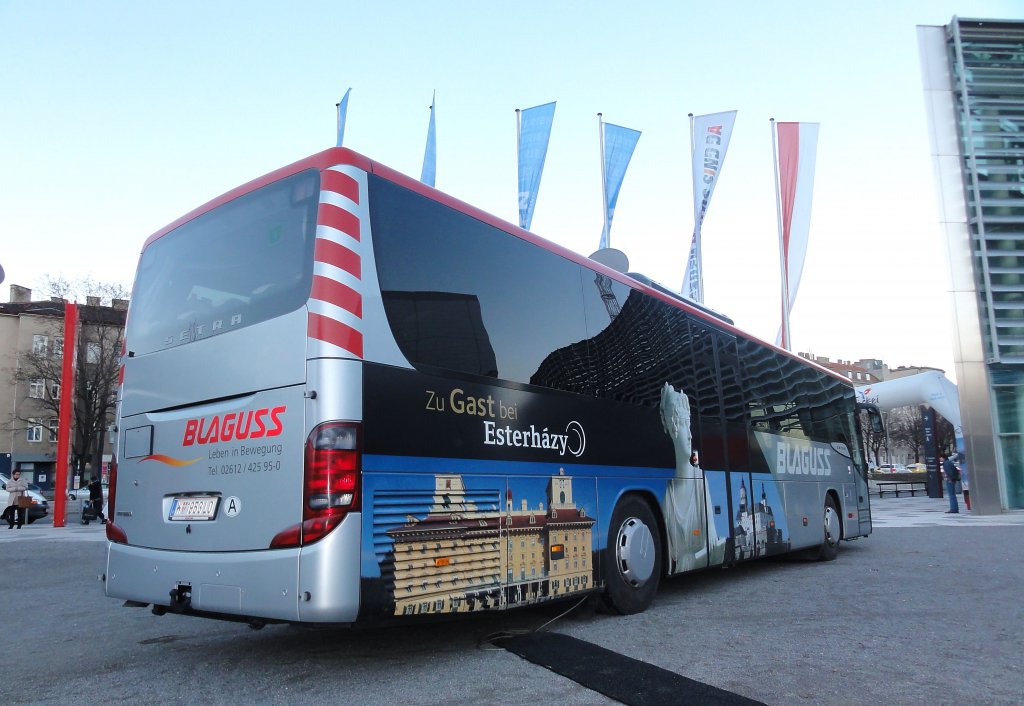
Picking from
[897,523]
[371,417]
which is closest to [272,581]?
[371,417]

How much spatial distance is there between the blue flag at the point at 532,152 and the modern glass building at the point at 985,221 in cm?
1177

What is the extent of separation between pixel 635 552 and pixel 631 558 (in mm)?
Result: 76

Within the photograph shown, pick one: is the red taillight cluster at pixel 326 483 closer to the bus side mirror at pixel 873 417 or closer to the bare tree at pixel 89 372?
the bus side mirror at pixel 873 417

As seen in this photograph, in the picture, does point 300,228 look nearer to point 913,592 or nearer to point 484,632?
point 484,632

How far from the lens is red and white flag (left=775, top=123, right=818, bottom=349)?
71.0 ft

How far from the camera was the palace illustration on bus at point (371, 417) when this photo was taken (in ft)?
14.3

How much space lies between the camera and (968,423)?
72.2ft

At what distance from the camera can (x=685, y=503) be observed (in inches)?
302

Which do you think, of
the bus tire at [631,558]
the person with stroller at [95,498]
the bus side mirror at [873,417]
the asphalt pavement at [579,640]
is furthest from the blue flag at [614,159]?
the person with stroller at [95,498]

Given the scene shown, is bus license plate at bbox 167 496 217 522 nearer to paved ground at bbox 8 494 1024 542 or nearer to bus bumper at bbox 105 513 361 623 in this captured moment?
bus bumper at bbox 105 513 361 623

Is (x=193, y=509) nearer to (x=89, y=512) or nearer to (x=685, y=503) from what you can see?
(x=685, y=503)

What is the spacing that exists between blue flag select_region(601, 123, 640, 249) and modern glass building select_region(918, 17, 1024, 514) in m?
9.34

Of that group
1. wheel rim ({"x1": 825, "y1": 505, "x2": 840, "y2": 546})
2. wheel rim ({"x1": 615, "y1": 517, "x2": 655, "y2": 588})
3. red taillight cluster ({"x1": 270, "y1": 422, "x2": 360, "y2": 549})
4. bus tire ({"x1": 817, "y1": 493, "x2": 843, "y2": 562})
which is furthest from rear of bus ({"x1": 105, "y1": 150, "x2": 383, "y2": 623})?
wheel rim ({"x1": 825, "y1": 505, "x2": 840, "y2": 546})

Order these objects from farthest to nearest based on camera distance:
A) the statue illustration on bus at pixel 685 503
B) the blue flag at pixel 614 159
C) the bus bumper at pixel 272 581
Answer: the blue flag at pixel 614 159 < the statue illustration on bus at pixel 685 503 < the bus bumper at pixel 272 581
